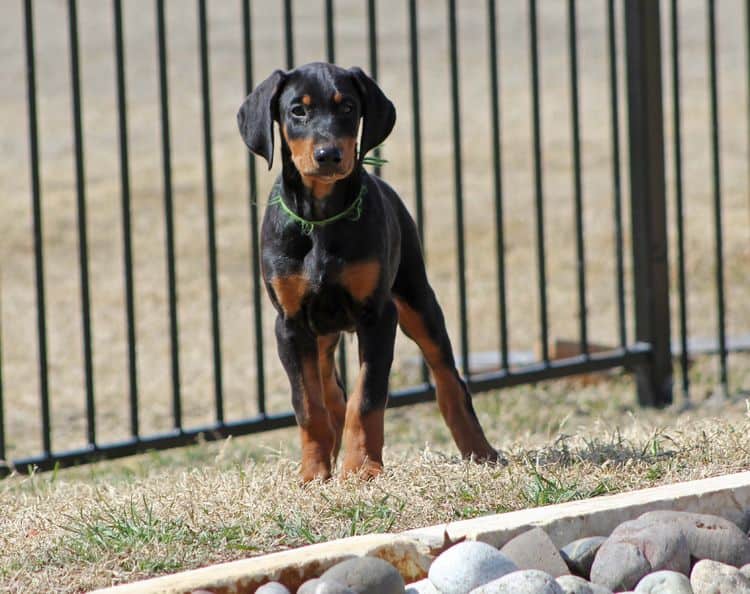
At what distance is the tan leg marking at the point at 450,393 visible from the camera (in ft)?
13.3

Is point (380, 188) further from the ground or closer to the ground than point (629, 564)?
further from the ground

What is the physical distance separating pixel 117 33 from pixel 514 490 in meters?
2.54

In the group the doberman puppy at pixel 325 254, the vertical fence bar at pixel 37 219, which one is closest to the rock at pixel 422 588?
the doberman puppy at pixel 325 254

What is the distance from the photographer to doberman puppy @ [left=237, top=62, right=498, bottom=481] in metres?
3.64

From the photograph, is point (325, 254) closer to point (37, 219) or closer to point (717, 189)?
point (37, 219)

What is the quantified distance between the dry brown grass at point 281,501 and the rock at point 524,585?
1.67 ft

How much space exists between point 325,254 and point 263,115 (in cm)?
42

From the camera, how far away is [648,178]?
632 cm

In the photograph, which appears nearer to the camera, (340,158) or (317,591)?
(317,591)

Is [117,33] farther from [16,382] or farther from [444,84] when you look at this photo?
[444,84]

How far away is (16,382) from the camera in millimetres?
7578

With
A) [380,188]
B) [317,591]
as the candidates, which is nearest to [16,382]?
[380,188]

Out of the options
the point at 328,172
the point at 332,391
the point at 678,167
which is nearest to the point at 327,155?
the point at 328,172

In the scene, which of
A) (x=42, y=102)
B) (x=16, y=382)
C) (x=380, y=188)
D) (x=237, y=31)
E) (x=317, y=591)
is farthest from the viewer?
(x=237, y=31)
